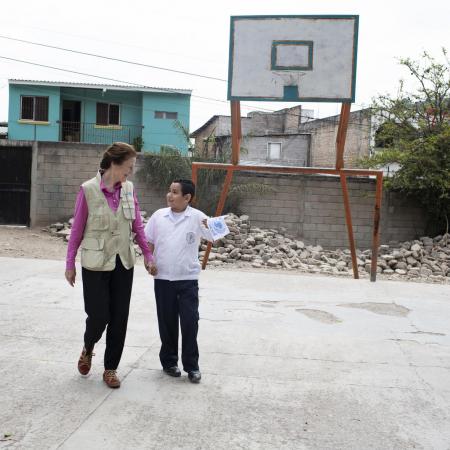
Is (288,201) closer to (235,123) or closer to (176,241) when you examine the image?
(235,123)

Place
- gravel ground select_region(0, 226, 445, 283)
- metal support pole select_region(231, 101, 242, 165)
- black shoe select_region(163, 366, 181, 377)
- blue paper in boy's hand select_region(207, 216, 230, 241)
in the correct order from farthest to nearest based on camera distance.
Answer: gravel ground select_region(0, 226, 445, 283)
metal support pole select_region(231, 101, 242, 165)
blue paper in boy's hand select_region(207, 216, 230, 241)
black shoe select_region(163, 366, 181, 377)

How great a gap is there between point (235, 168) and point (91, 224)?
6083 millimetres

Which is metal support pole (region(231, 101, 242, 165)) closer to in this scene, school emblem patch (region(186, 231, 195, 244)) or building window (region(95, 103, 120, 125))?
school emblem patch (region(186, 231, 195, 244))

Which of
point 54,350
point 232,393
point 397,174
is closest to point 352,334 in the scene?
point 232,393

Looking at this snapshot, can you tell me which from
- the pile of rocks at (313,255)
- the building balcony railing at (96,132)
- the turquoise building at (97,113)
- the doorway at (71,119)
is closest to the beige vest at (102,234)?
the pile of rocks at (313,255)

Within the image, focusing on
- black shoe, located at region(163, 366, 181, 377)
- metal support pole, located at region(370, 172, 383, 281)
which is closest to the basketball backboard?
metal support pole, located at region(370, 172, 383, 281)

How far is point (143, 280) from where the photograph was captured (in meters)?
8.61

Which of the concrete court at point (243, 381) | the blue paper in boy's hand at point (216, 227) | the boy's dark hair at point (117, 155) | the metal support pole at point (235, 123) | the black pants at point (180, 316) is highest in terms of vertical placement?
the metal support pole at point (235, 123)

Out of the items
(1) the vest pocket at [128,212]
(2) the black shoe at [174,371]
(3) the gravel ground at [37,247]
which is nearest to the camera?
(1) the vest pocket at [128,212]

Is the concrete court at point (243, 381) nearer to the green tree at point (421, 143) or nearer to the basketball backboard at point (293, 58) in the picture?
the basketball backboard at point (293, 58)

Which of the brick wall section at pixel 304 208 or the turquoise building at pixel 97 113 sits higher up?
the turquoise building at pixel 97 113

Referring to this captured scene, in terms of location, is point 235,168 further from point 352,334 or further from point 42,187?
point 42,187

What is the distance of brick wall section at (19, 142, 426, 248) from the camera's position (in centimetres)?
1672

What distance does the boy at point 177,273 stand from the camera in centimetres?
411
